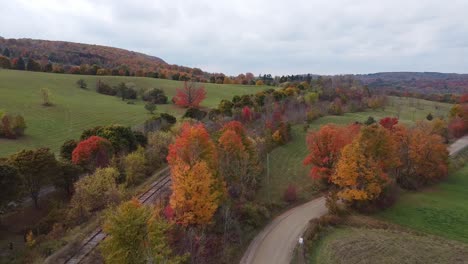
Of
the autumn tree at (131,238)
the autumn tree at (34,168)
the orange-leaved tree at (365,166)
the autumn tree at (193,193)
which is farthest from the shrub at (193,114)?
the autumn tree at (131,238)

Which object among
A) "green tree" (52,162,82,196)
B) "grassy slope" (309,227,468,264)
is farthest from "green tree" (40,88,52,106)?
"grassy slope" (309,227,468,264)

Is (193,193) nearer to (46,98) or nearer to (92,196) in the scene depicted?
(92,196)

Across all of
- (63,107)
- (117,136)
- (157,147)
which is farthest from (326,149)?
(63,107)

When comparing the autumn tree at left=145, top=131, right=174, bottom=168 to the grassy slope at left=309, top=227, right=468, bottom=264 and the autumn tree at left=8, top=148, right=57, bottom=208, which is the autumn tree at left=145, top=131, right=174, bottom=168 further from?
the grassy slope at left=309, top=227, right=468, bottom=264

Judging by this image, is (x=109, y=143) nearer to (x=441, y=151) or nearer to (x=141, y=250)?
(x=141, y=250)

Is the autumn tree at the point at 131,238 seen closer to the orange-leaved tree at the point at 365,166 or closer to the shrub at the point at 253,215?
the shrub at the point at 253,215

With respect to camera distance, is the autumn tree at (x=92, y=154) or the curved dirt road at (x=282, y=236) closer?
the curved dirt road at (x=282, y=236)

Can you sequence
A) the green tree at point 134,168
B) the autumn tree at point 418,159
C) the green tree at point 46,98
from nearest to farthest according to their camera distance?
the green tree at point 134,168 < the autumn tree at point 418,159 < the green tree at point 46,98
